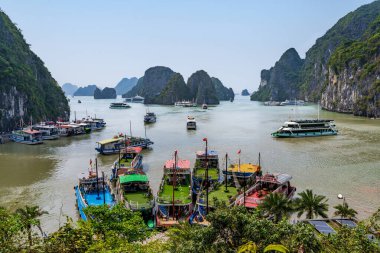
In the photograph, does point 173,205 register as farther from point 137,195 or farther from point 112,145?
point 112,145

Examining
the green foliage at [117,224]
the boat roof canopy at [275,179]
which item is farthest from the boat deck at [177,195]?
the green foliage at [117,224]

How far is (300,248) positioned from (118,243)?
26.4ft

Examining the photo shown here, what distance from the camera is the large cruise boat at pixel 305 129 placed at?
89.6 meters

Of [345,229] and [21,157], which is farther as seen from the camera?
[21,157]

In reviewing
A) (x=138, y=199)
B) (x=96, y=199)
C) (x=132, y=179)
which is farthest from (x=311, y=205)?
(x=96, y=199)

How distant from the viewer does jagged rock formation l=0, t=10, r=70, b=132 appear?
94.8 metres

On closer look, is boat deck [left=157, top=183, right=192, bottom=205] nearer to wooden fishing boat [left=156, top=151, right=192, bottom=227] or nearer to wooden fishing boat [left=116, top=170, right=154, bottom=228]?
wooden fishing boat [left=156, top=151, right=192, bottom=227]

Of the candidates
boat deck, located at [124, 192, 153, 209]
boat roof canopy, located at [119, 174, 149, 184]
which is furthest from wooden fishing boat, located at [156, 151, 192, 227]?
boat roof canopy, located at [119, 174, 149, 184]

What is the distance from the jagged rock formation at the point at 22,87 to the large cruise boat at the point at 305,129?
72.3 meters

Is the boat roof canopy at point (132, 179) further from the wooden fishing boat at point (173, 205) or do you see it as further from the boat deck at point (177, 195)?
the boat deck at point (177, 195)

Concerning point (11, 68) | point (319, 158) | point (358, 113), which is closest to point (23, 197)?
point (319, 158)

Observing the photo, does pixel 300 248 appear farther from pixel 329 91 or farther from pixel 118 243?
pixel 329 91

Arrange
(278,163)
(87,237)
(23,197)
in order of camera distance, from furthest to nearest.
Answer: (278,163) < (23,197) < (87,237)

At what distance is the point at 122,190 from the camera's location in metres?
37.2
